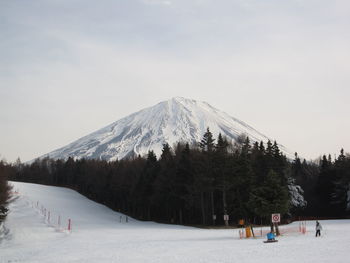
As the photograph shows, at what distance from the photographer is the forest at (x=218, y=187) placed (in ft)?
185

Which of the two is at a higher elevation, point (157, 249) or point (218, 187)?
point (218, 187)

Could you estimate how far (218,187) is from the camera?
5878 centimetres

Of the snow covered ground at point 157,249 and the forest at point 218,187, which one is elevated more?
the forest at point 218,187

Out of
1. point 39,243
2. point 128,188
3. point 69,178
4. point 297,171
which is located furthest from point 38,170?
point 39,243

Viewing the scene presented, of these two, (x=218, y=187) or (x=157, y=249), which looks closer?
(x=157, y=249)

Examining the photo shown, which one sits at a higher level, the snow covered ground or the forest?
the forest

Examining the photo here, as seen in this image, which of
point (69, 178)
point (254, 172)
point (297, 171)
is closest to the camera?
point (254, 172)

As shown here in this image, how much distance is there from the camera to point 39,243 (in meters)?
35.8

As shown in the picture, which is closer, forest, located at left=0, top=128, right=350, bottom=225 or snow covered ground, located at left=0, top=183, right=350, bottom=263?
snow covered ground, located at left=0, top=183, right=350, bottom=263

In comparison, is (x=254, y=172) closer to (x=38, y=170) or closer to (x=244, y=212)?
(x=244, y=212)

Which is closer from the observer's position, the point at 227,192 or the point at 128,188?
the point at 227,192

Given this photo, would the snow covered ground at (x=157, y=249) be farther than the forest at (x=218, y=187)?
No

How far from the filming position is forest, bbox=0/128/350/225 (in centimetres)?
5647

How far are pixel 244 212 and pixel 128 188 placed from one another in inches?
1263
